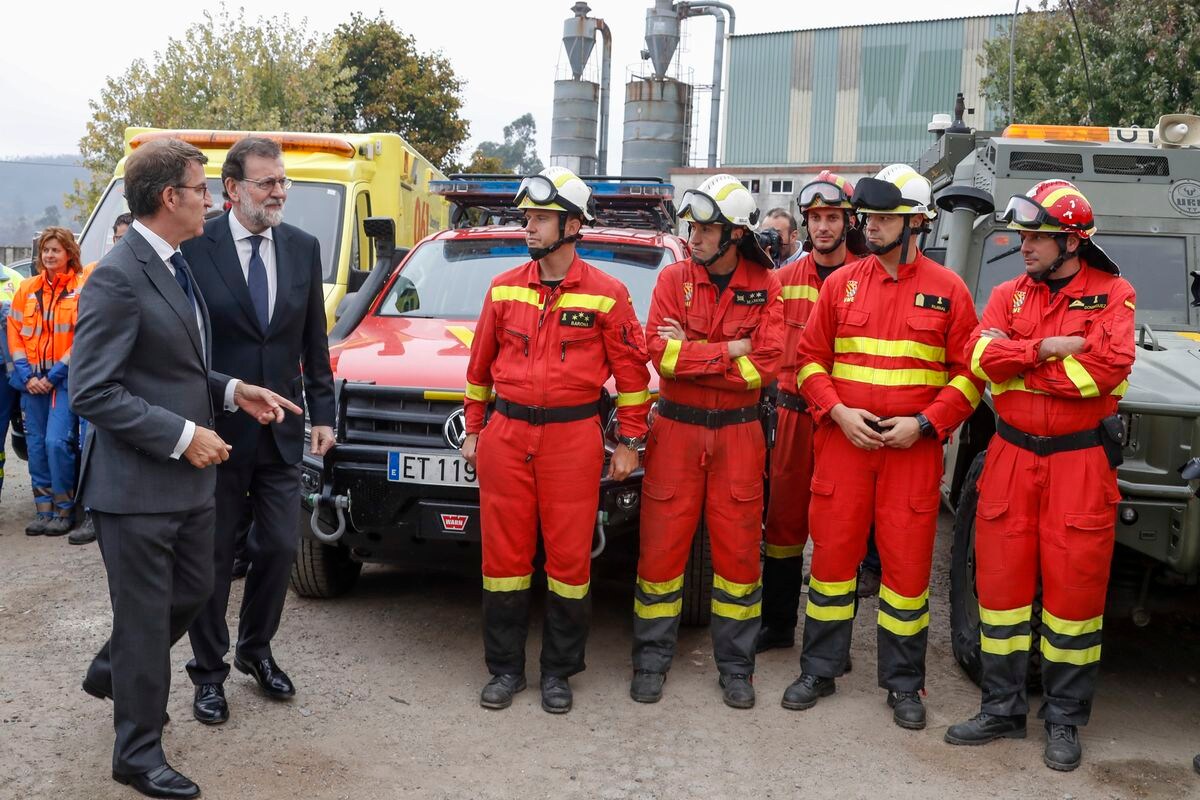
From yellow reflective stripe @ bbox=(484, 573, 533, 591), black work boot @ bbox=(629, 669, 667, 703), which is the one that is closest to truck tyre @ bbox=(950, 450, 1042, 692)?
black work boot @ bbox=(629, 669, 667, 703)

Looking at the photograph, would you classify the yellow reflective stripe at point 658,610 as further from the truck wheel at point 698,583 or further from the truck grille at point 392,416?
the truck grille at point 392,416

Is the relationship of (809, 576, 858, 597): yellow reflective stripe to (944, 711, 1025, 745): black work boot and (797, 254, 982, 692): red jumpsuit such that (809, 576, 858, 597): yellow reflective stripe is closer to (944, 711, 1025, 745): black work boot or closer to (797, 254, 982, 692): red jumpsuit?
Result: (797, 254, 982, 692): red jumpsuit

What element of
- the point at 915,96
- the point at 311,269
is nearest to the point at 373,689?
the point at 311,269

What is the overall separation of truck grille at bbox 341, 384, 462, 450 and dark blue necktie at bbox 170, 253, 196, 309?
128 cm

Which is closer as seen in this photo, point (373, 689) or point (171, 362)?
point (171, 362)

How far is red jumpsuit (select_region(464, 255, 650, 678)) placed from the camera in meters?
4.54

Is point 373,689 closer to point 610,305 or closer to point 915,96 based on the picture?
point 610,305

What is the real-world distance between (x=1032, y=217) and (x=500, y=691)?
2687 millimetres

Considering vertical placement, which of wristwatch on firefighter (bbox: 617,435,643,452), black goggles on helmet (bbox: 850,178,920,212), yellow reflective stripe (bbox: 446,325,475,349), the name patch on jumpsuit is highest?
black goggles on helmet (bbox: 850,178,920,212)

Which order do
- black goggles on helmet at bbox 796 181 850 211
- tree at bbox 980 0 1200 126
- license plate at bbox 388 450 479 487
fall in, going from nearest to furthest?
license plate at bbox 388 450 479 487 → black goggles on helmet at bbox 796 181 850 211 → tree at bbox 980 0 1200 126

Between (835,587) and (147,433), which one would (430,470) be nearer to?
(147,433)

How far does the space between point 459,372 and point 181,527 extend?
62.1 inches

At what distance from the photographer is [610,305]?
15.1ft

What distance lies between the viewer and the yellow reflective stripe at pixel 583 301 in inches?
180
